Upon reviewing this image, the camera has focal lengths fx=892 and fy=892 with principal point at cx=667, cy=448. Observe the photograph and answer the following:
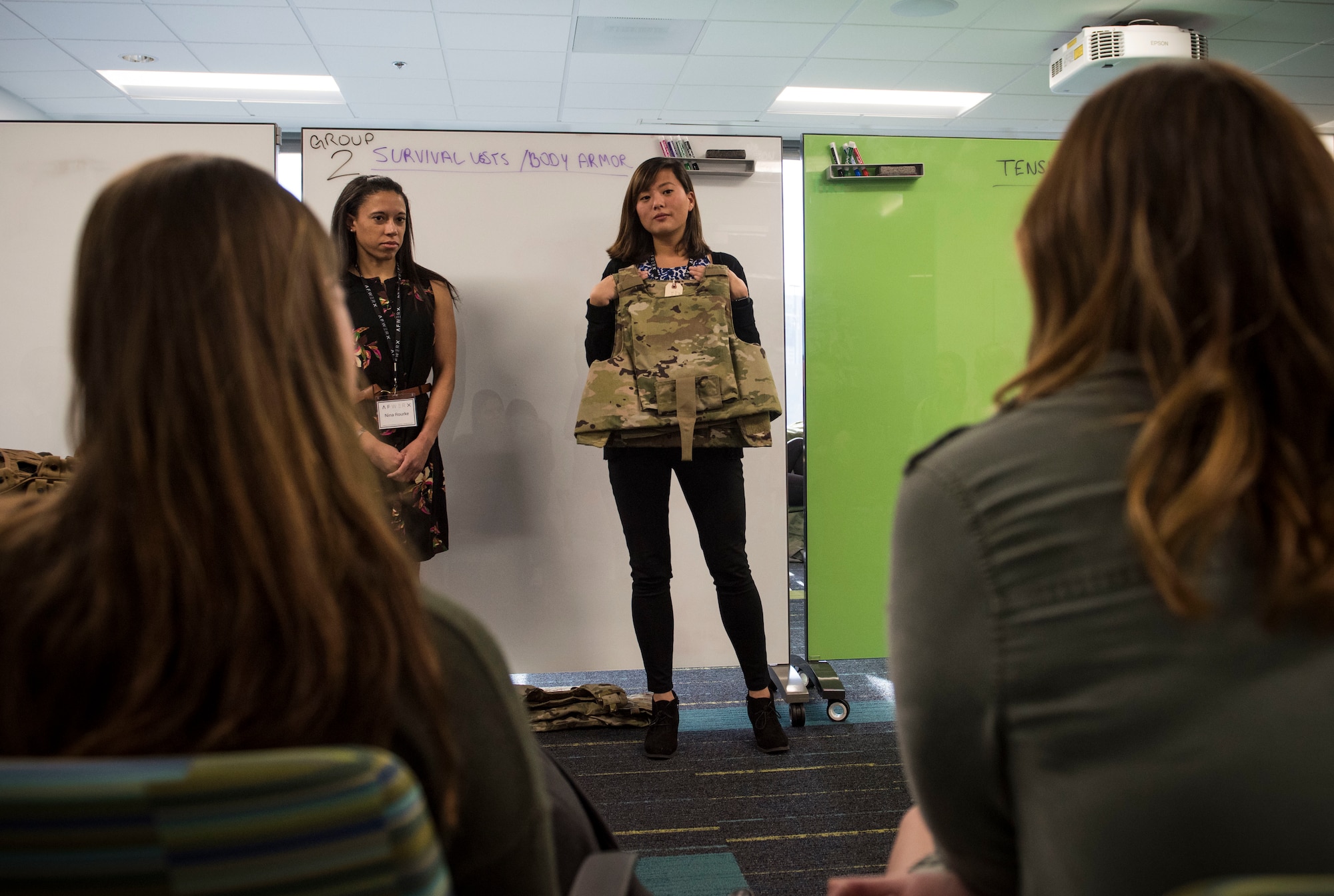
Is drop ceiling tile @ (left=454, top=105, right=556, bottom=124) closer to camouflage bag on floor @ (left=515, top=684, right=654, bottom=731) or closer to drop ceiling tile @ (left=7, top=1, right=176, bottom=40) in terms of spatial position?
drop ceiling tile @ (left=7, top=1, right=176, bottom=40)

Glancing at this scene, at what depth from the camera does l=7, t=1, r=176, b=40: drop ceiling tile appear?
181 inches

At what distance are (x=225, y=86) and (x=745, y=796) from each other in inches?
228

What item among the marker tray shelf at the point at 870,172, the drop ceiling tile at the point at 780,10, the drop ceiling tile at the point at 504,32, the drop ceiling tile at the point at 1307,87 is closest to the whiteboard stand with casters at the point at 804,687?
the marker tray shelf at the point at 870,172

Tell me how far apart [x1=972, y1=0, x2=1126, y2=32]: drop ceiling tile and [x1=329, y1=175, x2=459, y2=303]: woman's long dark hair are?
3.86 metres

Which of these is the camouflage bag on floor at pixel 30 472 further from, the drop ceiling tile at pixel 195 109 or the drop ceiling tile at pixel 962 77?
the drop ceiling tile at pixel 962 77

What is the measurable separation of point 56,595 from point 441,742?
238 mm

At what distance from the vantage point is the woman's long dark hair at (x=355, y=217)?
232 centimetres

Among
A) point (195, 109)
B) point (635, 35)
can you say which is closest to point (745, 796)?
point (635, 35)

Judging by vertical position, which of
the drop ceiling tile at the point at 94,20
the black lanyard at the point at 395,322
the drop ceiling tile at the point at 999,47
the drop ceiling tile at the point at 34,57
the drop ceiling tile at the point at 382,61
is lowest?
the black lanyard at the point at 395,322

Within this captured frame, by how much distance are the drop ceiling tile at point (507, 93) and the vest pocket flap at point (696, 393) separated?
14.2 feet

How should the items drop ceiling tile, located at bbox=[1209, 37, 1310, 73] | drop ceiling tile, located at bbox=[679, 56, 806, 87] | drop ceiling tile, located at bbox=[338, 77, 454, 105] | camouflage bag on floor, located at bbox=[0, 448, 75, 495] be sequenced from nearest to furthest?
camouflage bag on floor, located at bbox=[0, 448, 75, 495], drop ceiling tile, located at bbox=[1209, 37, 1310, 73], drop ceiling tile, located at bbox=[679, 56, 806, 87], drop ceiling tile, located at bbox=[338, 77, 454, 105]

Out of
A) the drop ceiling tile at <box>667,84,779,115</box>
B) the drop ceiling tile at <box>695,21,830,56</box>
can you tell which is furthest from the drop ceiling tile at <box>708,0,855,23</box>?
the drop ceiling tile at <box>667,84,779,115</box>

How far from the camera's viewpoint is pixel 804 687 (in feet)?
8.57

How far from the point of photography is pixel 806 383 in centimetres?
275
